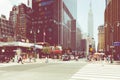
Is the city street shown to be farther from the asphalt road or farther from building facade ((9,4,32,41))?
building facade ((9,4,32,41))

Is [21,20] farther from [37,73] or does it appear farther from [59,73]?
[59,73]

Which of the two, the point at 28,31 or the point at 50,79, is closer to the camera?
the point at 50,79

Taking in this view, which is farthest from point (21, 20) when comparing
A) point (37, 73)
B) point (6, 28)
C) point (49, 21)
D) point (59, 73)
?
point (59, 73)

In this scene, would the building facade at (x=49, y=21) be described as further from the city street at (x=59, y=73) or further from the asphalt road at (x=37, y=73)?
the asphalt road at (x=37, y=73)

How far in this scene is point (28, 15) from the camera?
577 ft

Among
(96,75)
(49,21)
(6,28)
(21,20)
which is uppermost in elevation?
(21,20)

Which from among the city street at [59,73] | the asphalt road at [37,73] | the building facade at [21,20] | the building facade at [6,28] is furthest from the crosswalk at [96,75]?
the building facade at [6,28]

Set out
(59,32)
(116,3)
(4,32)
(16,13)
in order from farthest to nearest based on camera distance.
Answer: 1. (16,13)
2. (4,32)
3. (59,32)
4. (116,3)

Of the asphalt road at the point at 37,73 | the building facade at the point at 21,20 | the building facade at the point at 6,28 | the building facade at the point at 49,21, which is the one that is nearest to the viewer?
the asphalt road at the point at 37,73

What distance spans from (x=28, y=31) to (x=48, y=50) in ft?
148

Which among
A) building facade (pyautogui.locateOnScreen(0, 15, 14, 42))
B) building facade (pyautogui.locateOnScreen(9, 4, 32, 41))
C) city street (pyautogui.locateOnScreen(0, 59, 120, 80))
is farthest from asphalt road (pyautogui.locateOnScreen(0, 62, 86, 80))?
building facade (pyautogui.locateOnScreen(0, 15, 14, 42))

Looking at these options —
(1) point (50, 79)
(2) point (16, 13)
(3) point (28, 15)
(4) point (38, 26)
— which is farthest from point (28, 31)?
(1) point (50, 79)

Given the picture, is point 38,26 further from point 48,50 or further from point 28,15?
point 48,50

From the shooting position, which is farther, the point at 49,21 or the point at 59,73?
the point at 49,21
